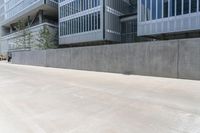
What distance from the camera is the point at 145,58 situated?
485 inches

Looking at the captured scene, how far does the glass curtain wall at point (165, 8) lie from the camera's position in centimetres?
2152

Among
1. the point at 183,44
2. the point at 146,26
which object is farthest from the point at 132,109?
the point at 146,26

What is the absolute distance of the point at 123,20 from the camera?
33781mm

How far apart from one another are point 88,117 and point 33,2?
152 ft

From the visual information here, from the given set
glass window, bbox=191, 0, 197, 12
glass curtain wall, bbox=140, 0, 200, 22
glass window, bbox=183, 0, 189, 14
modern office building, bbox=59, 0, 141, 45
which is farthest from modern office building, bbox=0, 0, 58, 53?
glass window, bbox=191, 0, 197, 12

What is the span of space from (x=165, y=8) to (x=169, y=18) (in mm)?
1446

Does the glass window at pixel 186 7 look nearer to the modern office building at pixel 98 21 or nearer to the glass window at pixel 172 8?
the glass window at pixel 172 8

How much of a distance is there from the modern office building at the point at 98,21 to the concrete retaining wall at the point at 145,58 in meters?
13.3

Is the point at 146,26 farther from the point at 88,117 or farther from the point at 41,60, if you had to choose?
the point at 88,117

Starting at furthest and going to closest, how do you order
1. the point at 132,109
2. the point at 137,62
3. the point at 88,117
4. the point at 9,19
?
the point at 9,19, the point at 137,62, the point at 132,109, the point at 88,117

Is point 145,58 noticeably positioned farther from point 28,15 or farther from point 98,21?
point 28,15

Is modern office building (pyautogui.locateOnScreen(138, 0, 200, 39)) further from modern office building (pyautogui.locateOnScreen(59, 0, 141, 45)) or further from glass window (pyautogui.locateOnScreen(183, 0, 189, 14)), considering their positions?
modern office building (pyautogui.locateOnScreen(59, 0, 141, 45))

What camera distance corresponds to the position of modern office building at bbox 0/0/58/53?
43500mm

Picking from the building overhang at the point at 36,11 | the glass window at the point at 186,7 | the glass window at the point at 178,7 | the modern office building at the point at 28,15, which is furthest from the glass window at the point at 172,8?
the building overhang at the point at 36,11
